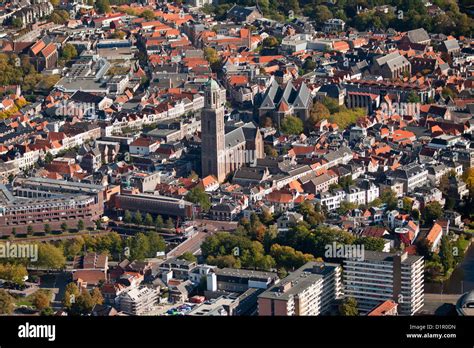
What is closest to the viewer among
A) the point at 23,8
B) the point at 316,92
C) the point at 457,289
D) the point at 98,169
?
the point at 457,289

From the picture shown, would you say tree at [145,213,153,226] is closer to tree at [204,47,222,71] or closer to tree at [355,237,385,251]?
tree at [355,237,385,251]

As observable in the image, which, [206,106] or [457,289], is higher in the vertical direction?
[206,106]

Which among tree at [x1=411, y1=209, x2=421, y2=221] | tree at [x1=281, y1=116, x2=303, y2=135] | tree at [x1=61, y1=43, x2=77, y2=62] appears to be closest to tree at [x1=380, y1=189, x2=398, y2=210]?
tree at [x1=411, y1=209, x2=421, y2=221]

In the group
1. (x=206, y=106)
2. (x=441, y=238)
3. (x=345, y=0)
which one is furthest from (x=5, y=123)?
(x=345, y=0)

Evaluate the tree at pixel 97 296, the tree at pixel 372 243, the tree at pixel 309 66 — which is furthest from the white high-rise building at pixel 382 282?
the tree at pixel 309 66

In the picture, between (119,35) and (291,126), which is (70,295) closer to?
(291,126)

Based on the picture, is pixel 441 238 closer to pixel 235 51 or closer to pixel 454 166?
pixel 454 166
